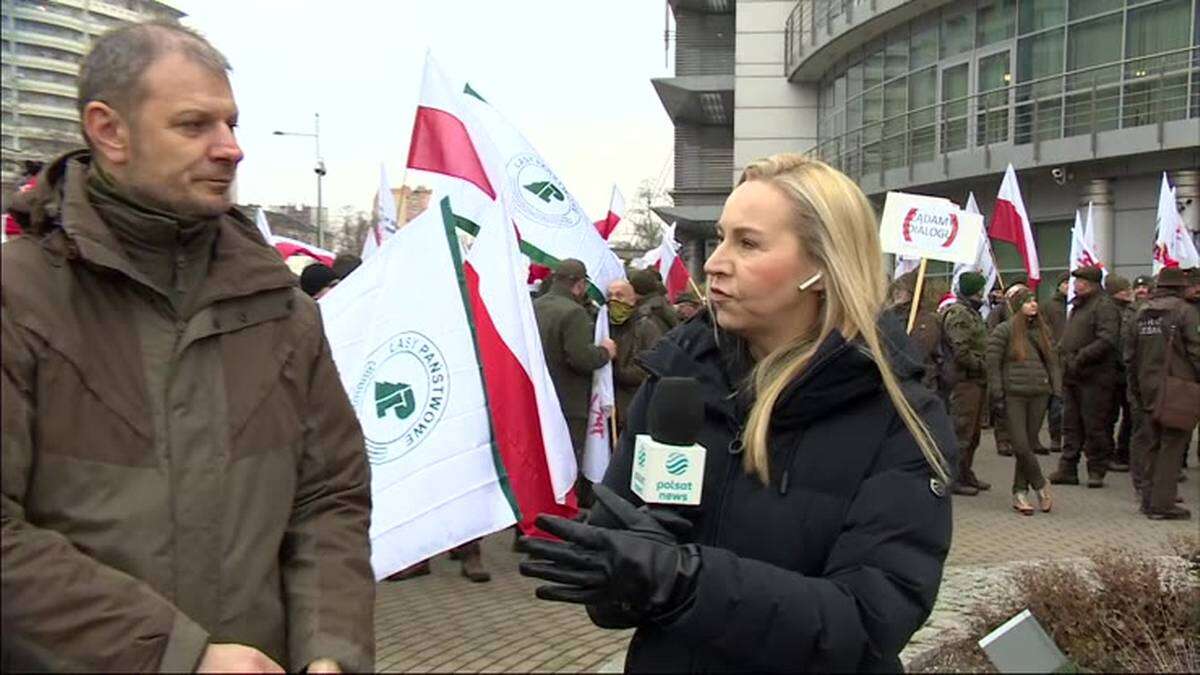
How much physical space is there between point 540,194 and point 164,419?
6.37m

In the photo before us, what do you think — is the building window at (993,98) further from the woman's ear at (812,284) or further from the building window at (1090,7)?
the woman's ear at (812,284)

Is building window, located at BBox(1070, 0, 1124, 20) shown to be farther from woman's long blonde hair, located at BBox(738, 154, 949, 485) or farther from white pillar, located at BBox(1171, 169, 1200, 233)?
woman's long blonde hair, located at BBox(738, 154, 949, 485)

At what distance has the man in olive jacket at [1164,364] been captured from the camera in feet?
29.4

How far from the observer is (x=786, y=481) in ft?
6.62

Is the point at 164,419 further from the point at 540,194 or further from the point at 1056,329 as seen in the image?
the point at 1056,329

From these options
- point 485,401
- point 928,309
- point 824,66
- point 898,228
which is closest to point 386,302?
point 485,401

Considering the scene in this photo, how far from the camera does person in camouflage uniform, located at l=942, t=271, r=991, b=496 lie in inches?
396

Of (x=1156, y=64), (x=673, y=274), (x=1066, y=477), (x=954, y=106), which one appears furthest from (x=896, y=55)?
(x=1066, y=477)

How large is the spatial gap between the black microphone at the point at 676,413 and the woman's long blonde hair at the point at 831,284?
0.51 ft

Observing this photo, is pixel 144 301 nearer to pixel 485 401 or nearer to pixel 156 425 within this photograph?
pixel 156 425

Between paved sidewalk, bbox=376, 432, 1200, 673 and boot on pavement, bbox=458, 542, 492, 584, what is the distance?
0.20 feet

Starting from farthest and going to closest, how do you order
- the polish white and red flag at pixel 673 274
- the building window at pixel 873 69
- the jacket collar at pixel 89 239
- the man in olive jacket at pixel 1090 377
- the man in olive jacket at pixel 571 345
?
the building window at pixel 873 69
the polish white and red flag at pixel 673 274
the man in olive jacket at pixel 1090 377
the man in olive jacket at pixel 571 345
the jacket collar at pixel 89 239

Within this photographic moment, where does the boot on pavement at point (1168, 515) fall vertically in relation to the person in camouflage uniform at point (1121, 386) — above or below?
below

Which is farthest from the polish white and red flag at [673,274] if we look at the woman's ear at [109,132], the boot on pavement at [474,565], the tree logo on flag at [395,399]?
the woman's ear at [109,132]
